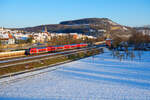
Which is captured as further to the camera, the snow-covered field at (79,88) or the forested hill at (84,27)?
the forested hill at (84,27)

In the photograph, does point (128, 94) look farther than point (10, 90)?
No

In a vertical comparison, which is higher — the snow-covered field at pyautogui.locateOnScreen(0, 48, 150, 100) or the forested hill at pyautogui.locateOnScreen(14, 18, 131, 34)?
the forested hill at pyautogui.locateOnScreen(14, 18, 131, 34)

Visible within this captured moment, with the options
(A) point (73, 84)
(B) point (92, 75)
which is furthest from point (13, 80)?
(B) point (92, 75)

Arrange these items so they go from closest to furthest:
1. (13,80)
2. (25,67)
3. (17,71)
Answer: (13,80) → (17,71) → (25,67)

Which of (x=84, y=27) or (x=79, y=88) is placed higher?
(x=84, y=27)

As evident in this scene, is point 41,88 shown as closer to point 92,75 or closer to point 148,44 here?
point 92,75

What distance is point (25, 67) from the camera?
16.5 m

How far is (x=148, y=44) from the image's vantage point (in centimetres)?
4412

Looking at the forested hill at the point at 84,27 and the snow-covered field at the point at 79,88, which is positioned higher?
the forested hill at the point at 84,27

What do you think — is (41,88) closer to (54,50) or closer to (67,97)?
(67,97)

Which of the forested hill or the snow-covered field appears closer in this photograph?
the snow-covered field

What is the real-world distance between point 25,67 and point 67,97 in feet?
28.5

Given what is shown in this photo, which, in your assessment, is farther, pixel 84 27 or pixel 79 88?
pixel 84 27

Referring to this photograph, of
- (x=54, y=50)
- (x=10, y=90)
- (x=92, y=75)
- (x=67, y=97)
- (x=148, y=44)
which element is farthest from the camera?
(x=148, y=44)
